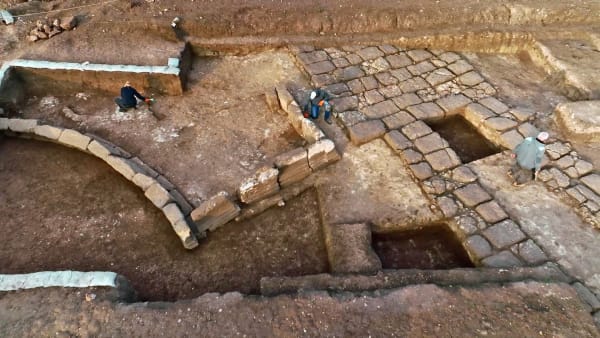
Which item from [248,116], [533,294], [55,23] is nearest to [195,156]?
[248,116]

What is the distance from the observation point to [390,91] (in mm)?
6969

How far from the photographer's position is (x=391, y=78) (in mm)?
7195

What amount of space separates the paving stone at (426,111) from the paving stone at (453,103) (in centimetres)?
12

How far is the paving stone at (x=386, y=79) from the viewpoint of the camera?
710 centimetres

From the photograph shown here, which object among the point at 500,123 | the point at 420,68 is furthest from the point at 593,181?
the point at 420,68

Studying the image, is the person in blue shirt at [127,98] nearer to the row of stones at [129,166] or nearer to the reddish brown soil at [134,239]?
the row of stones at [129,166]

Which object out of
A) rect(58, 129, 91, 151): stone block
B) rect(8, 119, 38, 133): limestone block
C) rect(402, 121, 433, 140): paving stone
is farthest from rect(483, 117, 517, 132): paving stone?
rect(8, 119, 38, 133): limestone block

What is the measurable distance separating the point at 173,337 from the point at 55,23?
276 inches

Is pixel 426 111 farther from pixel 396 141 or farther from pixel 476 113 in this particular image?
pixel 396 141

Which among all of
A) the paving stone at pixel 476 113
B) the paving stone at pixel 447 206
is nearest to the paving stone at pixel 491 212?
the paving stone at pixel 447 206

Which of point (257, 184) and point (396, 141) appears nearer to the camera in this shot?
point (257, 184)

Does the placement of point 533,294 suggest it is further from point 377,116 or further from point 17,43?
point 17,43

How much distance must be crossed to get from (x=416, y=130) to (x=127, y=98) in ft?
16.3

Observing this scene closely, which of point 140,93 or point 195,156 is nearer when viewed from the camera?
point 195,156
